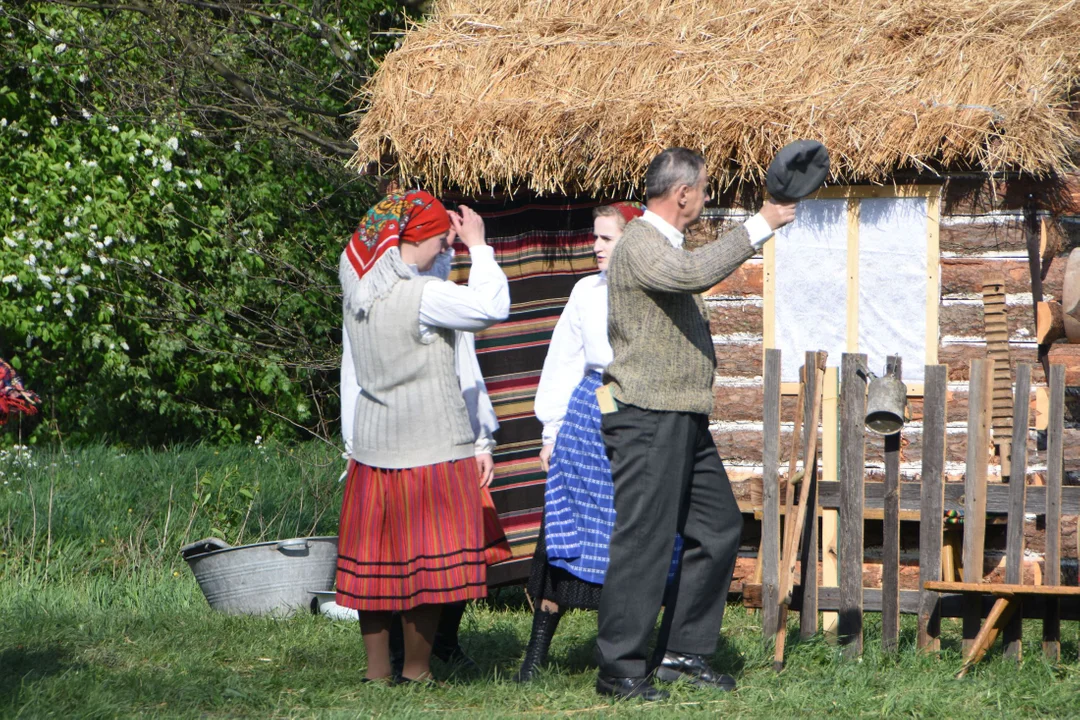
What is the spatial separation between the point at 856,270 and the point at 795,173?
2491 mm

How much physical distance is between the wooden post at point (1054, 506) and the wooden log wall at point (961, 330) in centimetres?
114

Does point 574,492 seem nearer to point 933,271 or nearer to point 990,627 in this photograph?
point 990,627

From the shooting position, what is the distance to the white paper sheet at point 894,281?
660 centimetres

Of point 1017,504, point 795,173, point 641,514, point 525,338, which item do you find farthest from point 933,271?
point 641,514

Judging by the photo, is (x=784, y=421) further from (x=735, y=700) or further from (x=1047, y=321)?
(x=735, y=700)

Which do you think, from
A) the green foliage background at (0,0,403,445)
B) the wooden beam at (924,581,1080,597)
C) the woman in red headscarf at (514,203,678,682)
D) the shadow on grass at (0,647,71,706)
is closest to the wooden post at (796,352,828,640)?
the wooden beam at (924,581,1080,597)

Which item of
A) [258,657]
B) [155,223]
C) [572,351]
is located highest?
[155,223]

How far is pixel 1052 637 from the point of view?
5203mm

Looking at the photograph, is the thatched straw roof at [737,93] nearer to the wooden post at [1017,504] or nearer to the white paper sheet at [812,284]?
the white paper sheet at [812,284]

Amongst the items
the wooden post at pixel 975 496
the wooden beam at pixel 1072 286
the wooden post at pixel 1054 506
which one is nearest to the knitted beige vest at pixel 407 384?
the wooden post at pixel 975 496

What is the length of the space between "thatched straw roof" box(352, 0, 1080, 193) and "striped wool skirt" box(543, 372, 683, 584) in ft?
6.96

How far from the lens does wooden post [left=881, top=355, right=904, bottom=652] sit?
204 inches

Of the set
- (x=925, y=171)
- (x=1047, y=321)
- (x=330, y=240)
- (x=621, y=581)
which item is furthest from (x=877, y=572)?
(x=330, y=240)

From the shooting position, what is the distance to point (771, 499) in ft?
17.6
